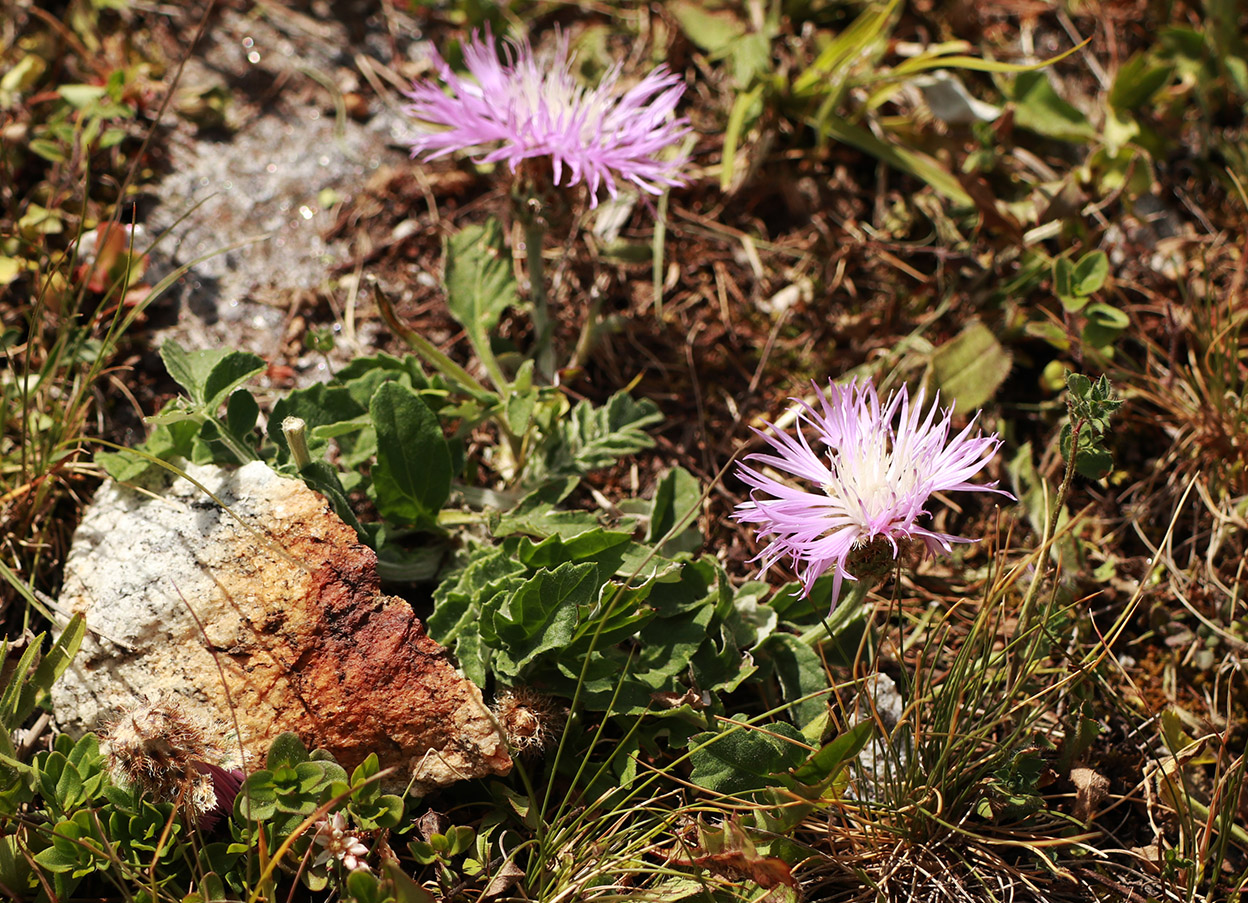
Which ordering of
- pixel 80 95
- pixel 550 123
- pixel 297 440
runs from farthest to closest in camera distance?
pixel 80 95 → pixel 550 123 → pixel 297 440

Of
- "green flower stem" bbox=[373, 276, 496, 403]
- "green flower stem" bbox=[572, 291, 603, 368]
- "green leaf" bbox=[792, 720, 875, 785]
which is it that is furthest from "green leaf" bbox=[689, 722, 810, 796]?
"green flower stem" bbox=[572, 291, 603, 368]

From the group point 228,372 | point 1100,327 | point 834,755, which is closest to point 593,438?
point 228,372

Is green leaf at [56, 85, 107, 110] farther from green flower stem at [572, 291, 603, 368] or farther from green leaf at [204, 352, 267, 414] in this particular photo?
green flower stem at [572, 291, 603, 368]

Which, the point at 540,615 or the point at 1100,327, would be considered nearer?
the point at 540,615

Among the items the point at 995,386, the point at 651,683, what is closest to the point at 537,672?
the point at 651,683

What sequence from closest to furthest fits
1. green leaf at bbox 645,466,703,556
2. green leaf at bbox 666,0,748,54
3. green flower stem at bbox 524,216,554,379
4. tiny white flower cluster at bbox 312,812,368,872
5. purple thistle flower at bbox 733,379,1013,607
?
1. tiny white flower cluster at bbox 312,812,368,872
2. purple thistle flower at bbox 733,379,1013,607
3. green leaf at bbox 645,466,703,556
4. green flower stem at bbox 524,216,554,379
5. green leaf at bbox 666,0,748,54

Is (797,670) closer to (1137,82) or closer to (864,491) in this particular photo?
(864,491)

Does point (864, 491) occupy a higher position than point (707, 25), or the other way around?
point (707, 25)
